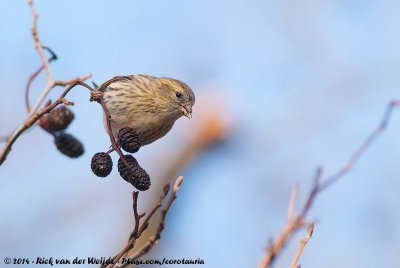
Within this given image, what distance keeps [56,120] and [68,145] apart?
12cm

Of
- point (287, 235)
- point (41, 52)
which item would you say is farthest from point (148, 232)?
point (287, 235)

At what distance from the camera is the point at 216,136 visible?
26.7 feet

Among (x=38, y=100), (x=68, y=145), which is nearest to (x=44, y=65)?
(x=38, y=100)

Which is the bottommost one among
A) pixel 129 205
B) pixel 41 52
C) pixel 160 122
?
pixel 129 205

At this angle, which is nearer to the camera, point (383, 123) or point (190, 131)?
point (383, 123)

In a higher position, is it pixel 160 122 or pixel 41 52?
pixel 41 52

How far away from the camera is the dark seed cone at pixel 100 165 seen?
2.14m

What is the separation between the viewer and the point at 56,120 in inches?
96.7

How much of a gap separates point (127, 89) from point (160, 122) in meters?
0.32

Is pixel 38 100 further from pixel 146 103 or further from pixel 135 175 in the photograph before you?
pixel 146 103

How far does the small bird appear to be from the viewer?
124 inches

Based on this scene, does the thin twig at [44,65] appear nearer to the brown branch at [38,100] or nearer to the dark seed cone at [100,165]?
the brown branch at [38,100]

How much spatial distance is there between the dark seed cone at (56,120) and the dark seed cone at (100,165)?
377 millimetres

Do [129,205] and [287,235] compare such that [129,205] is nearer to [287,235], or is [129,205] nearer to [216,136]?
[216,136]
